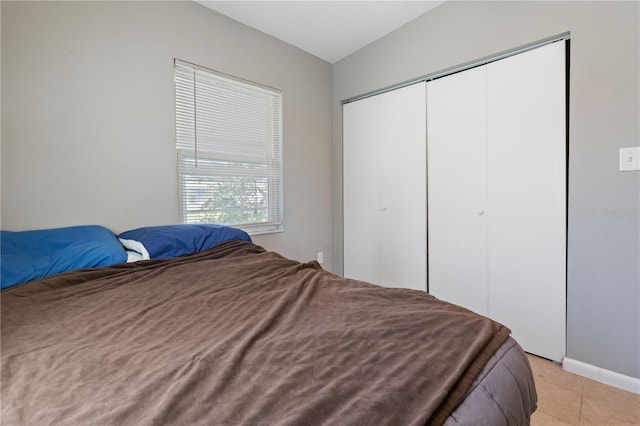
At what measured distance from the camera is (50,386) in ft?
2.00

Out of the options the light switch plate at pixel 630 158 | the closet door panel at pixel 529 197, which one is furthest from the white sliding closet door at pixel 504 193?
the light switch plate at pixel 630 158

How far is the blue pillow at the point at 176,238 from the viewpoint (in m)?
1.59

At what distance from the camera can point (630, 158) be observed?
5.07 feet

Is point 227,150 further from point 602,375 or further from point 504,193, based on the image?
point 602,375

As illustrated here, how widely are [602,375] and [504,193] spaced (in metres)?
1.16

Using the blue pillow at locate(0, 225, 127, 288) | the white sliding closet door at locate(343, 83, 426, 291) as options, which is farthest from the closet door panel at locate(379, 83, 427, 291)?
the blue pillow at locate(0, 225, 127, 288)

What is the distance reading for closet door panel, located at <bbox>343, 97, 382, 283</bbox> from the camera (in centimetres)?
284

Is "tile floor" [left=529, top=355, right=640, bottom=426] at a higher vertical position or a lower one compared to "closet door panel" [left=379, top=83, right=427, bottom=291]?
lower

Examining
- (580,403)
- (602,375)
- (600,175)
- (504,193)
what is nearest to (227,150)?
(504,193)

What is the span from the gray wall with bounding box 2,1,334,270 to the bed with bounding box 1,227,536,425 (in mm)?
601

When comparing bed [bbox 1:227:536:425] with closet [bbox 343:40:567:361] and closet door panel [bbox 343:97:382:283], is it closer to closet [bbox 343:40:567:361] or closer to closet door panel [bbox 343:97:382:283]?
closet [bbox 343:40:567:361]

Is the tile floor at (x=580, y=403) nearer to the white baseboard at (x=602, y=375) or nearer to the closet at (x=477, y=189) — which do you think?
the white baseboard at (x=602, y=375)

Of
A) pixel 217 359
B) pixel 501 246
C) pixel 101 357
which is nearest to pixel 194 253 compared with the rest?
pixel 101 357

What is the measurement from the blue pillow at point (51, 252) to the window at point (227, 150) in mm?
675
